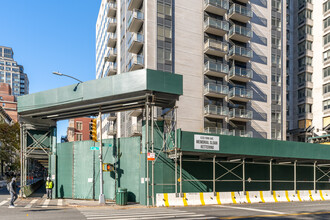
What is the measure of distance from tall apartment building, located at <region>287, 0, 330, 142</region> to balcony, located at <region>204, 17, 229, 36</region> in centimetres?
2399

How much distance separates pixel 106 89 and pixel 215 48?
2648 cm

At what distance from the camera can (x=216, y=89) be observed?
1719 inches

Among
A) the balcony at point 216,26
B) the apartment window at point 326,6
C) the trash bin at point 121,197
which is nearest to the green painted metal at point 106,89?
the trash bin at point 121,197

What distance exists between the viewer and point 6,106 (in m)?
142

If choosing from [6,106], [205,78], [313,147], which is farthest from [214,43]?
[6,106]

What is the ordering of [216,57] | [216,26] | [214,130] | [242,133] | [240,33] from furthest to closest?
1. [240,33]
2. [216,57]
3. [242,133]
4. [216,26]
5. [214,130]

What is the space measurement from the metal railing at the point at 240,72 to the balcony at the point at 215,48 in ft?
8.78

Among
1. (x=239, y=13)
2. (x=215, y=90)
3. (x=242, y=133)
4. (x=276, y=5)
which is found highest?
(x=276, y=5)

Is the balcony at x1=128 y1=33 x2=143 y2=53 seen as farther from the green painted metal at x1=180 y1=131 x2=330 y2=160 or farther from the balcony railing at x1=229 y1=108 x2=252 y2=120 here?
the green painted metal at x1=180 y1=131 x2=330 y2=160

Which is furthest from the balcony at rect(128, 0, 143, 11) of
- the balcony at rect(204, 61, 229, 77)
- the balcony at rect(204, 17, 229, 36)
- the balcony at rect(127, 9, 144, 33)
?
the balcony at rect(204, 61, 229, 77)

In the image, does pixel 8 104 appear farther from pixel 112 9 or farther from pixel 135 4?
pixel 135 4

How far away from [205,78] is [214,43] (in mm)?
5291

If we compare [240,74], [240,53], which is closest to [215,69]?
[240,74]

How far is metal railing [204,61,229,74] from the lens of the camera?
4328cm
